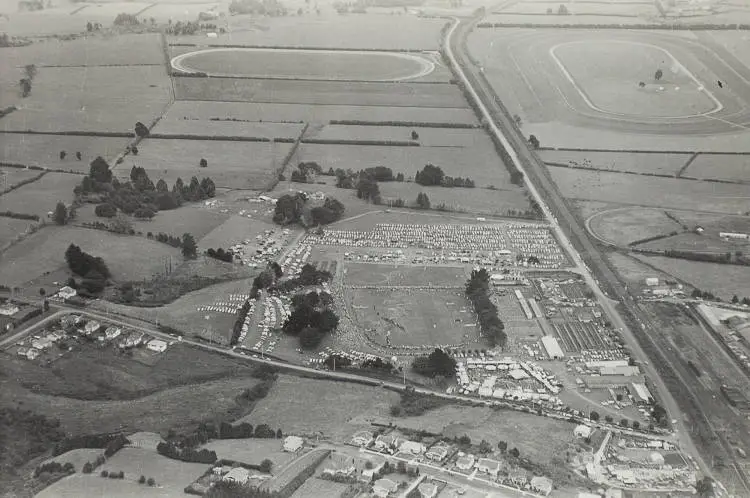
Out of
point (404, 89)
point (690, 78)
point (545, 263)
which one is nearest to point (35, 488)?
point (545, 263)

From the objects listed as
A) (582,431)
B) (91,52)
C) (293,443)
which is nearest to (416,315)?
(582,431)

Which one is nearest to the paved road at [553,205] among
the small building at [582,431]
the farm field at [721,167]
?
the small building at [582,431]

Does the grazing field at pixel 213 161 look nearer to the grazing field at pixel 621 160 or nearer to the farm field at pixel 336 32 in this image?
the grazing field at pixel 621 160

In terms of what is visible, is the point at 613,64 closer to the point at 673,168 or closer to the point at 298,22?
the point at 673,168

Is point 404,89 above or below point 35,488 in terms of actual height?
above

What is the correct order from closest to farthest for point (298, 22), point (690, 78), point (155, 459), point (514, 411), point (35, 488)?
point (35, 488) → point (155, 459) → point (514, 411) → point (690, 78) → point (298, 22)

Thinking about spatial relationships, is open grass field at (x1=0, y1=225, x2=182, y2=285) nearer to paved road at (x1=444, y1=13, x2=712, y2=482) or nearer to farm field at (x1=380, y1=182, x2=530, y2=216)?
farm field at (x1=380, y1=182, x2=530, y2=216)

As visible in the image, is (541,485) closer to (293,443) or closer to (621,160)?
(293,443)
